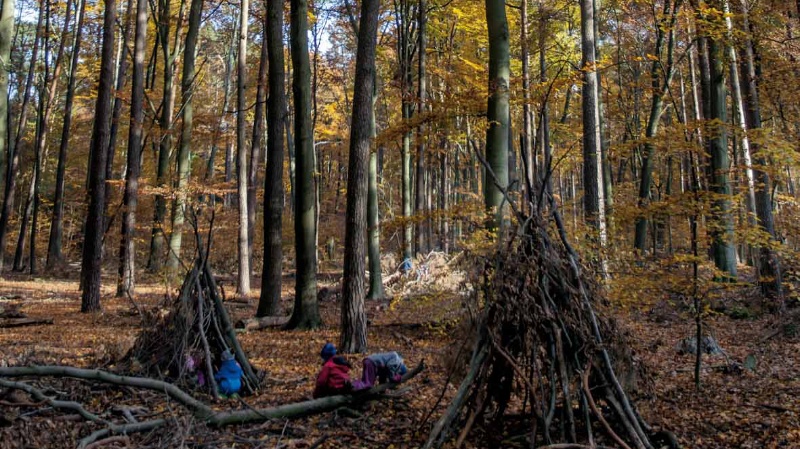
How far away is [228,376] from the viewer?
5.93m

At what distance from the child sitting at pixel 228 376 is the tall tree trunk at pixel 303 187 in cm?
401

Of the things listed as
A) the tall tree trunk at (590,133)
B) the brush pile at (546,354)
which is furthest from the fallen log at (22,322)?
the tall tree trunk at (590,133)

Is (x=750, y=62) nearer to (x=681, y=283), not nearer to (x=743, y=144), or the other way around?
(x=743, y=144)

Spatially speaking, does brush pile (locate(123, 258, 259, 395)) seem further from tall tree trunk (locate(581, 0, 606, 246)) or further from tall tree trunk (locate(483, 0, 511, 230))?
tall tree trunk (locate(581, 0, 606, 246))

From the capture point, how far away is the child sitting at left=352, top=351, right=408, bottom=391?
18.0 ft

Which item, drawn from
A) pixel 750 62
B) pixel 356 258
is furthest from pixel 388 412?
pixel 750 62

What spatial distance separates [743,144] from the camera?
11.6m

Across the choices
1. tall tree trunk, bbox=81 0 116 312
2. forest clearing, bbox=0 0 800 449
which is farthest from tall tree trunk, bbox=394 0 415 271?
tall tree trunk, bbox=81 0 116 312

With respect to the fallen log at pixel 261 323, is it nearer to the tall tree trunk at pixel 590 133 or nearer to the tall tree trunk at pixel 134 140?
the tall tree trunk at pixel 134 140

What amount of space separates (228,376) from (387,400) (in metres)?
1.80

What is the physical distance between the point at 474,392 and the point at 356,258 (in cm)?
407

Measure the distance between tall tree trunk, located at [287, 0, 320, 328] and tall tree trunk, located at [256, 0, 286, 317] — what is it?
0.79 metres

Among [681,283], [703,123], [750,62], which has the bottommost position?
[681,283]

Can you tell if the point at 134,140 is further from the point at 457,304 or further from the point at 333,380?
the point at 333,380
